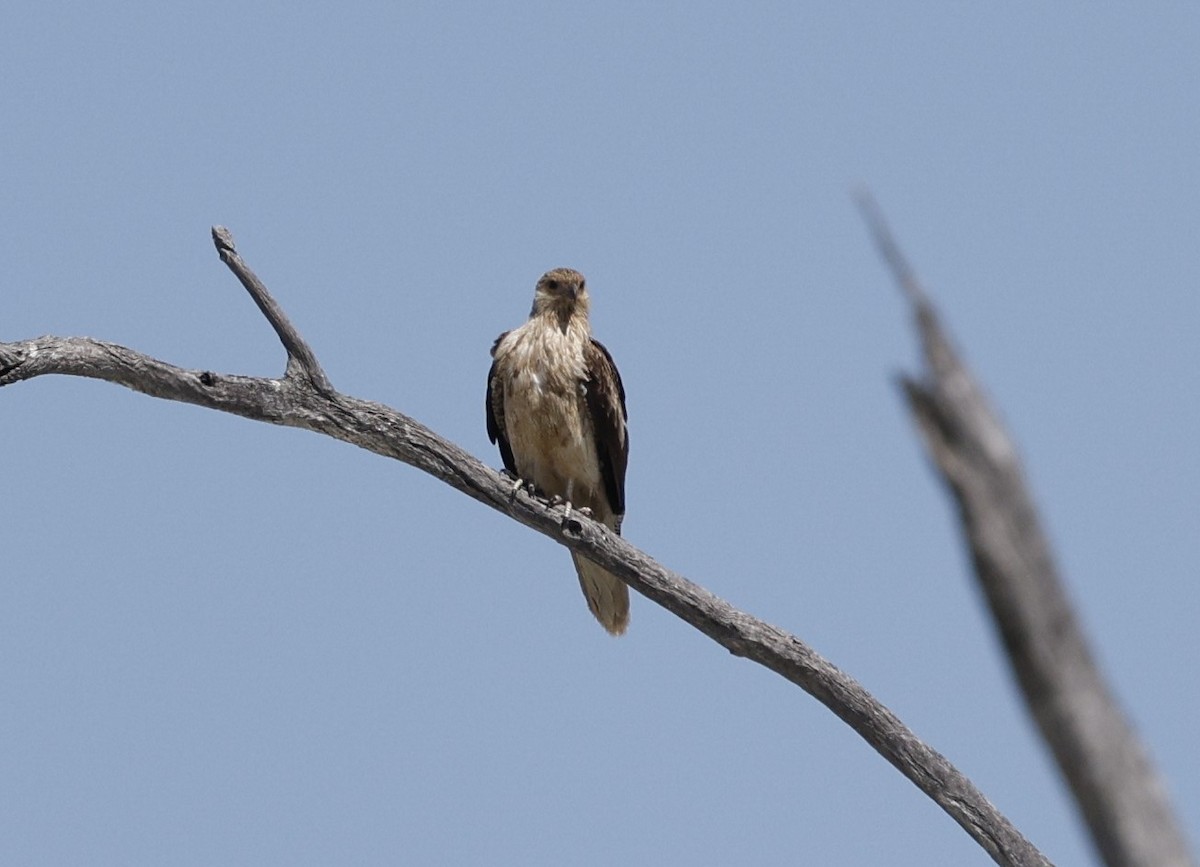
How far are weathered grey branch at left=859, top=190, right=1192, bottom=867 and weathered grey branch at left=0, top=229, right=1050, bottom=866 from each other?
4.27 meters

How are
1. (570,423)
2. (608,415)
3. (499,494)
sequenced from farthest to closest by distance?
(608,415), (570,423), (499,494)

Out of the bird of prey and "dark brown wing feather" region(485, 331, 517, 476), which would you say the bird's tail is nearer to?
the bird of prey

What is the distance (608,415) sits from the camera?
8344 millimetres

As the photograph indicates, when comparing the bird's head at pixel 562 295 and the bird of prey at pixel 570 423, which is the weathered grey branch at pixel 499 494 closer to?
the bird of prey at pixel 570 423

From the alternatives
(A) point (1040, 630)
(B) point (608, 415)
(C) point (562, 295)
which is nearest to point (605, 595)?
(B) point (608, 415)

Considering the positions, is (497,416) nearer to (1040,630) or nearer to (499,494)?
(499,494)

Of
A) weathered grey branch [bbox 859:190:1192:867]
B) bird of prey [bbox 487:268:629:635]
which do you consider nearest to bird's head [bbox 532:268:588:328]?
bird of prey [bbox 487:268:629:635]

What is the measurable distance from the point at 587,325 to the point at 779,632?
2903mm

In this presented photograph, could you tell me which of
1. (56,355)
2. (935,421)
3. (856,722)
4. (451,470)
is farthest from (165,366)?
(935,421)

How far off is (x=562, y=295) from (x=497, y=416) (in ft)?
2.51

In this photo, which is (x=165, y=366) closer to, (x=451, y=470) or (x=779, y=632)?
(x=451, y=470)

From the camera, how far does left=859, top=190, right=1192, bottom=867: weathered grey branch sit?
205cm

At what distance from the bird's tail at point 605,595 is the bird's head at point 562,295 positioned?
1328 millimetres

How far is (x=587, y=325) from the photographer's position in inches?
349
